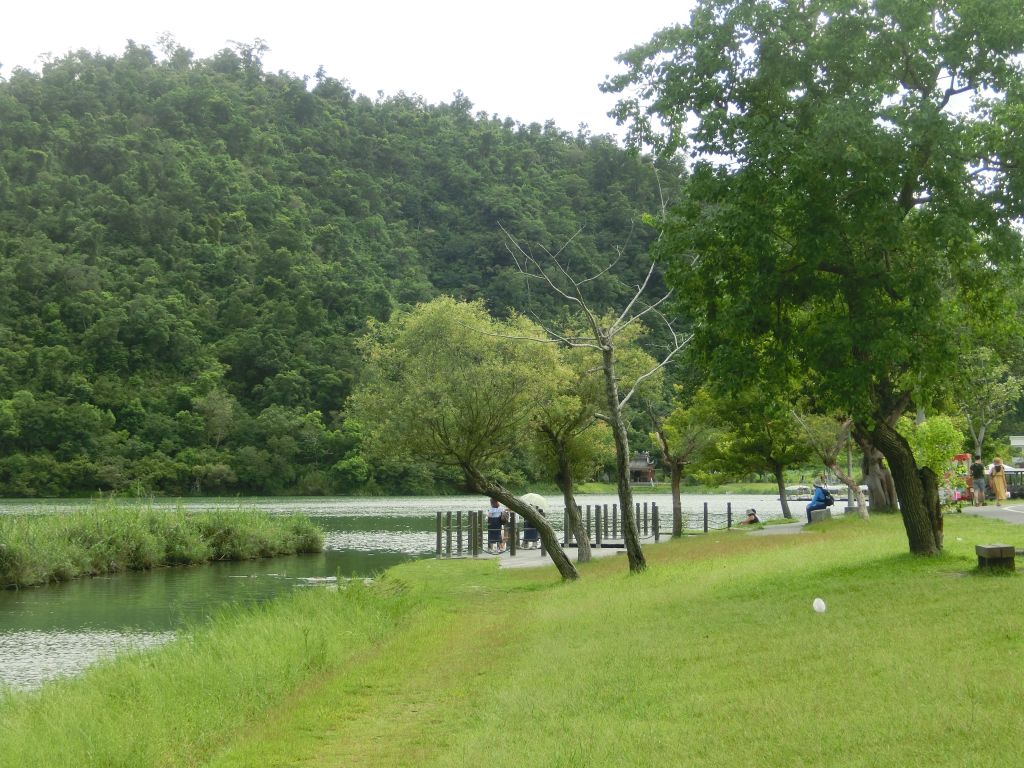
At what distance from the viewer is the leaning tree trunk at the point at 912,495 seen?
14.9 m

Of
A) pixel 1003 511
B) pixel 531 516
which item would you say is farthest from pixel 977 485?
pixel 531 516

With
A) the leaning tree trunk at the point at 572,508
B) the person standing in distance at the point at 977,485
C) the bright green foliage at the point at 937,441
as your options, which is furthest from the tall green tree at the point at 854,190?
the person standing in distance at the point at 977,485

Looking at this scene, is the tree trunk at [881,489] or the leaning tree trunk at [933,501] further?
the tree trunk at [881,489]

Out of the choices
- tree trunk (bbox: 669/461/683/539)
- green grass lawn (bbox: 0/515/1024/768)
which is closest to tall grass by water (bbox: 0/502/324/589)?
tree trunk (bbox: 669/461/683/539)

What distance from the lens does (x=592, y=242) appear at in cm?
5788

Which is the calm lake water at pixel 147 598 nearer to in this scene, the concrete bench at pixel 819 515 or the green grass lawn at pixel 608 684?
the green grass lawn at pixel 608 684

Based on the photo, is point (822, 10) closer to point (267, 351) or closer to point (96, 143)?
point (267, 351)

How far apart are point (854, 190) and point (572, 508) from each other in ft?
56.5

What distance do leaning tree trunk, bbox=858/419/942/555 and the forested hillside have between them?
104 ft

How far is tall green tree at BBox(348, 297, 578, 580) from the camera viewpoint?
22156mm

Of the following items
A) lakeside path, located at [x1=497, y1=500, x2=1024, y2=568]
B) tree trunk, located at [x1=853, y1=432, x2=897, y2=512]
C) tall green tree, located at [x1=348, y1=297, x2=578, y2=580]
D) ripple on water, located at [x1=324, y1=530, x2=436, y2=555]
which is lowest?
ripple on water, located at [x1=324, y1=530, x2=436, y2=555]

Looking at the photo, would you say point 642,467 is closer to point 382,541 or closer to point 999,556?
point 382,541

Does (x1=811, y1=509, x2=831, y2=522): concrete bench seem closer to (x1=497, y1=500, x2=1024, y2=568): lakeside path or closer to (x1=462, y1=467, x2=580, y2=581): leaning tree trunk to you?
(x1=497, y1=500, x2=1024, y2=568): lakeside path

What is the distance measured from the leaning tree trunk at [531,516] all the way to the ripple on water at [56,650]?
677 cm
